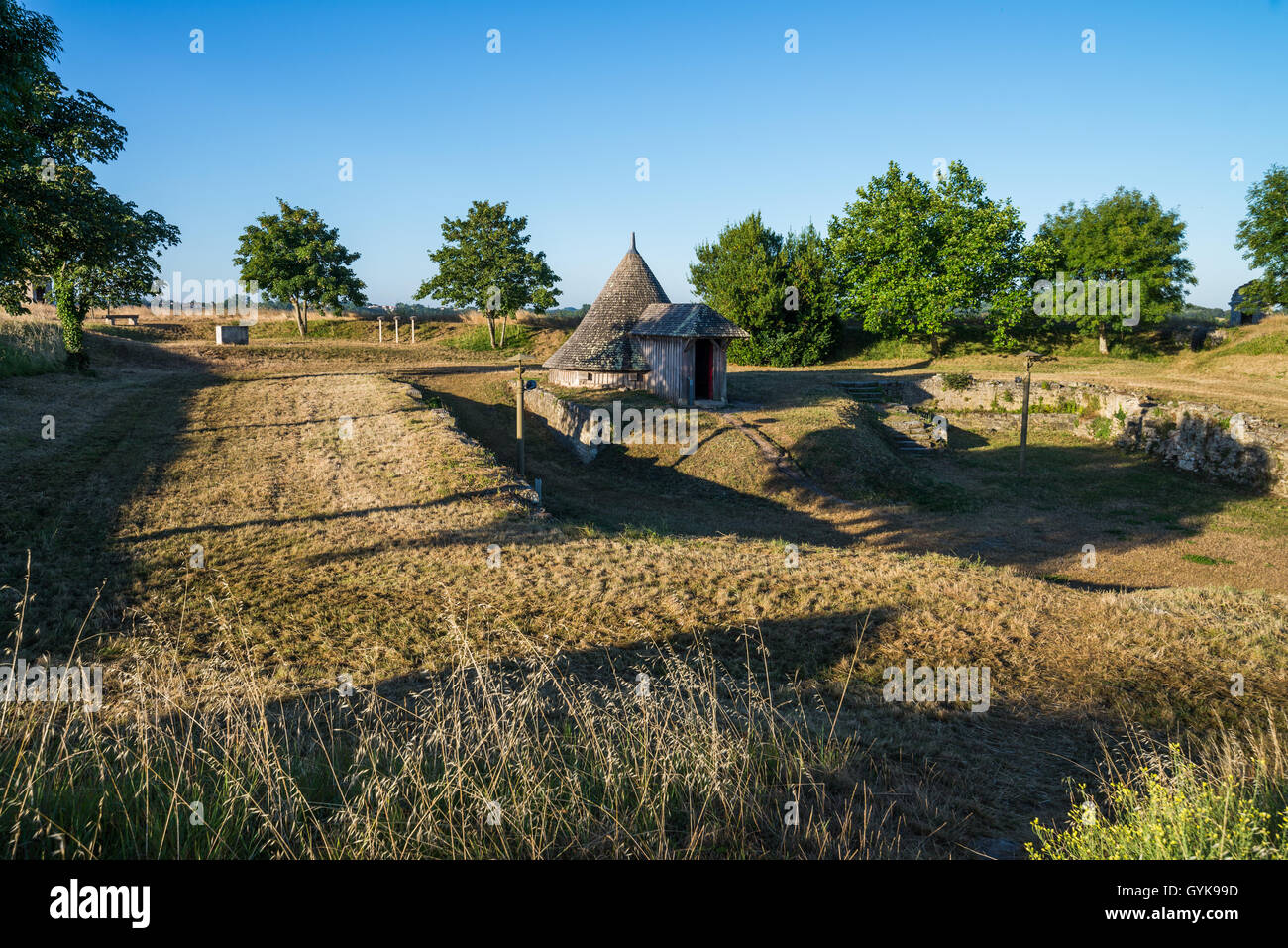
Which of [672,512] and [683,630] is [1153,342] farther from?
[683,630]

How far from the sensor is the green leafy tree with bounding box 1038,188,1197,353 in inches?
1550

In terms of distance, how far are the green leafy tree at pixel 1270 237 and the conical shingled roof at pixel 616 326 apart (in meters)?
32.2

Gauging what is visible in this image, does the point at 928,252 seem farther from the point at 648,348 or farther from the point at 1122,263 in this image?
the point at 648,348

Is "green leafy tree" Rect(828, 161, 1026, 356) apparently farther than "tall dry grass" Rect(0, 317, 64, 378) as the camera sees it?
Yes

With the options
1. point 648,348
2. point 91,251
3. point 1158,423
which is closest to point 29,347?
point 91,251

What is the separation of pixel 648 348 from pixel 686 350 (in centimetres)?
150

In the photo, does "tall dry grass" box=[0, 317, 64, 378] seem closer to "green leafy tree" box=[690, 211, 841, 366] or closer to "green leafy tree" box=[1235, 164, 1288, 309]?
"green leafy tree" box=[690, 211, 841, 366]

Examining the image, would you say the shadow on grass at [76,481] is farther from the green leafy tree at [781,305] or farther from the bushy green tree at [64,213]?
the green leafy tree at [781,305]

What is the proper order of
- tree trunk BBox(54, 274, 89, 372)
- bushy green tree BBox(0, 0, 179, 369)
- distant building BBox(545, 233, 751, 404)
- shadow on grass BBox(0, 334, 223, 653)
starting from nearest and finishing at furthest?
1. shadow on grass BBox(0, 334, 223, 653)
2. bushy green tree BBox(0, 0, 179, 369)
3. tree trunk BBox(54, 274, 89, 372)
4. distant building BBox(545, 233, 751, 404)

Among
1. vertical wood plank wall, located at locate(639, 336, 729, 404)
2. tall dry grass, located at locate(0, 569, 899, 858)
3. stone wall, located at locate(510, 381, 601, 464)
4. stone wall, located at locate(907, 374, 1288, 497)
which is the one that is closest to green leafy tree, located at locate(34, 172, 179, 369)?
stone wall, located at locate(510, 381, 601, 464)

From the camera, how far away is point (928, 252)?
39.6 m

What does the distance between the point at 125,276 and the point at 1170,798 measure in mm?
28568

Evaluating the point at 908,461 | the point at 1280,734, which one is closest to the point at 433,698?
the point at 1280,734

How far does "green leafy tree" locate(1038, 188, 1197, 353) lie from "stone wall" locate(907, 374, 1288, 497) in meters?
13.2
